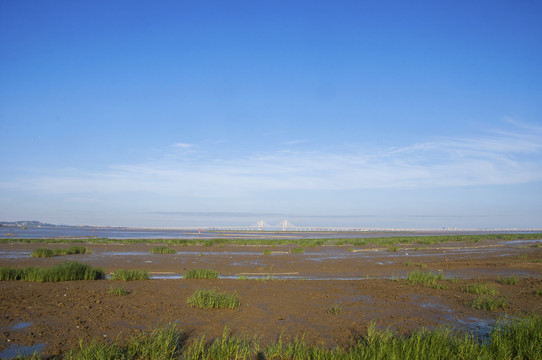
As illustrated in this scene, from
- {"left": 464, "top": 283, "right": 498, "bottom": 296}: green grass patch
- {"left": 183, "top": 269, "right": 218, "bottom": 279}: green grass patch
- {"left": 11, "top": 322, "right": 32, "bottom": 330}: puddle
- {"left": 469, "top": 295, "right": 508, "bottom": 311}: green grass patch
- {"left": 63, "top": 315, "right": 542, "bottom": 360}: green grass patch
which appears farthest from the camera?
{"left": 183, "top": 269, "right": 218, "bottom": 279}: green grass patch

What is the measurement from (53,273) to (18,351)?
9835 mm

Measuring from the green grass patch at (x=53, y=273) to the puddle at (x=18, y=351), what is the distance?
30.3 ft

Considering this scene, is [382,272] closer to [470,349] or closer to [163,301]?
[163,301]

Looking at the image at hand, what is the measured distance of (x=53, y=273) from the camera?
1664cm

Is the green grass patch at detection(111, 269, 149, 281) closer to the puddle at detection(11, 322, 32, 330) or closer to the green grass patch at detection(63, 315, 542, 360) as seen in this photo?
the puddle at detection(11, 322, 32, 330)

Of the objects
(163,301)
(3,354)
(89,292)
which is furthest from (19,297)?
(3,354)

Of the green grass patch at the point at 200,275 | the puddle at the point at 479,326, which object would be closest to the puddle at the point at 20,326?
the green grass patch at the point at 200,275

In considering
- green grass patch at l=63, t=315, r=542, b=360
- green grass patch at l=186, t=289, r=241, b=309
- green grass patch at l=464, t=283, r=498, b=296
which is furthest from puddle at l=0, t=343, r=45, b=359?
green grass patch at l=464, t=283, r=498, b=296

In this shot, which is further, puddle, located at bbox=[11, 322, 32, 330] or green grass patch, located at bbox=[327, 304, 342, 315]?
green grass patch, located at bbox=[327, 304, 342, 315]

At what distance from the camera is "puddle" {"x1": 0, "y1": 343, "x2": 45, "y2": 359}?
755cm

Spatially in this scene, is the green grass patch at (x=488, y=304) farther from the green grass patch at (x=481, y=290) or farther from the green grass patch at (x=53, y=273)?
the green grass patch at (x=53, y=273)

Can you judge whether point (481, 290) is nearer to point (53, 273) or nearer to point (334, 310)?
point (334, 310)

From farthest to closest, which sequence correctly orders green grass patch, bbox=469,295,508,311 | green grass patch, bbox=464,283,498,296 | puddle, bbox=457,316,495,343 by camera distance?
green grass patch, bbox=464,283,498,296, green grass patch, bbox=469,295,508,311, puddle, bbox=457,316,495,343

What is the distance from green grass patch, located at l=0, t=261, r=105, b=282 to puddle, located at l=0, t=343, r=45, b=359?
30.3 ft
